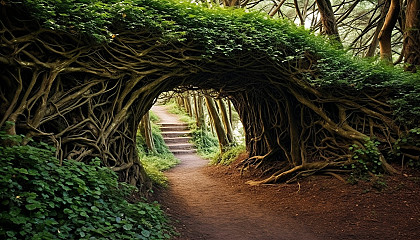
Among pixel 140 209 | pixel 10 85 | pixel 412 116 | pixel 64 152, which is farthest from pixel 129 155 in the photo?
pixel 412 116

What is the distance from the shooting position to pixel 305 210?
5.30m

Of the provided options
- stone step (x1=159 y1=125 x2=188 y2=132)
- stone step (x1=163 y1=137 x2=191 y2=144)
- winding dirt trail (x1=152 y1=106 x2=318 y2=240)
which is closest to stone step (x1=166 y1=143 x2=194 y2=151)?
stone step (x1=163 y1=137 x2=191 y2=144)

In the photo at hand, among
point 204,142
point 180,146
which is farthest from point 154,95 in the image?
point 204,142

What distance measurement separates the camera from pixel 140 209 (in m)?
3.79

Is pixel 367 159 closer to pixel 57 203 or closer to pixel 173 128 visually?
pixel 57 203

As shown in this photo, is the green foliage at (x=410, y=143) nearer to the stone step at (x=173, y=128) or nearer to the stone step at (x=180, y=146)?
the stone step at (x=180, y=146)

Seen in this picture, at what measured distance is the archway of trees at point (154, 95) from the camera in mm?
3781

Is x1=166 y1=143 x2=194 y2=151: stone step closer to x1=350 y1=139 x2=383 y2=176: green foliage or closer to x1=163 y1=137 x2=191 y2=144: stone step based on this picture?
x1=163 y1=137 x2=191 y2=144: stone step

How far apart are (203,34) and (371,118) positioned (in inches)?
161

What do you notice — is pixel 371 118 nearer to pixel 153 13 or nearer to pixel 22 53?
pixel 153 13

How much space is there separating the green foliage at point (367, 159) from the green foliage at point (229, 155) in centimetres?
527

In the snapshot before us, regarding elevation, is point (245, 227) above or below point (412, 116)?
below

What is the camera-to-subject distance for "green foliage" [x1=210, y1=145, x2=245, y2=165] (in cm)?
1079

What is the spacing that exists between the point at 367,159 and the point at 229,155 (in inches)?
238
